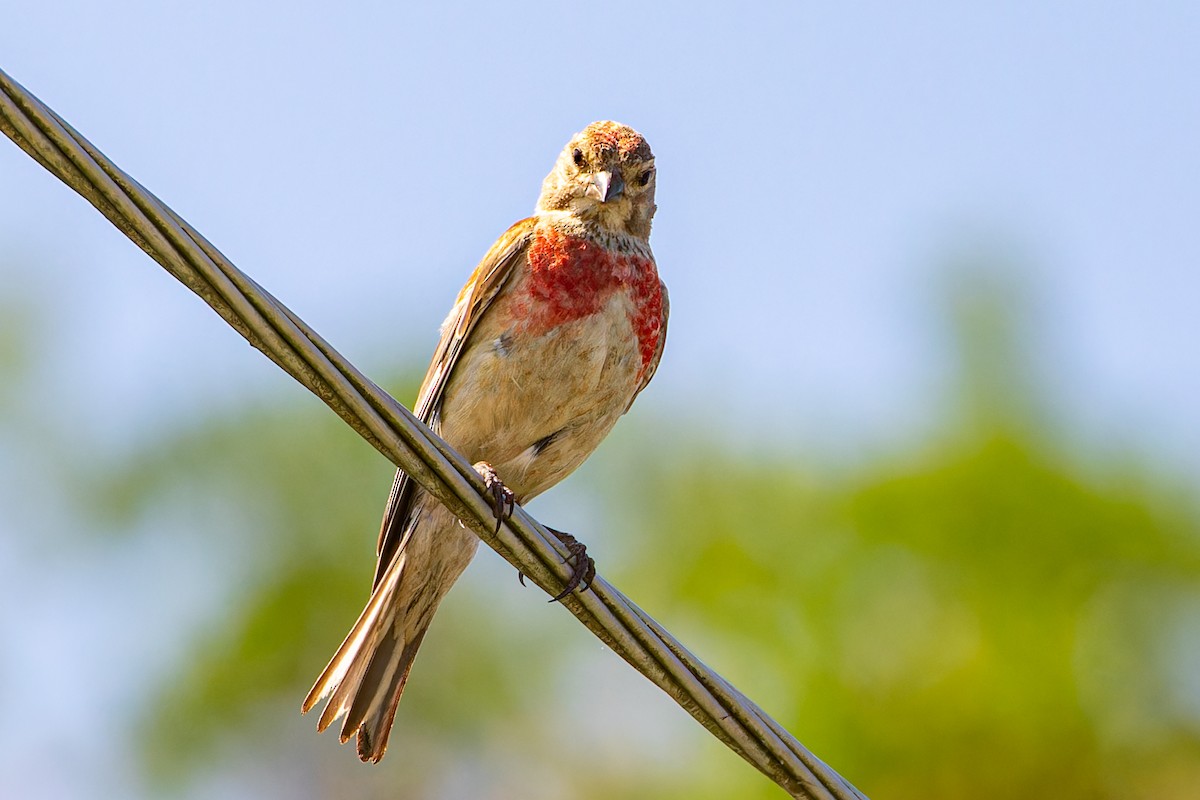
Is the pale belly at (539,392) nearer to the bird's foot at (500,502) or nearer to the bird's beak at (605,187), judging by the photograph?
the bird's beak at (605,187)

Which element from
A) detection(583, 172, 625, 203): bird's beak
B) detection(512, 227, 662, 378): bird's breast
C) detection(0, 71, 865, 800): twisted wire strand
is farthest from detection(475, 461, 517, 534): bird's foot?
detection(583, 172, 625, 203): bird's beak

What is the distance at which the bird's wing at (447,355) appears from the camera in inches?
222

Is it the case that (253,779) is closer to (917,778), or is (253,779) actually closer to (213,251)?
(917,778)

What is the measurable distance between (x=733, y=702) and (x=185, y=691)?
41.7 ft

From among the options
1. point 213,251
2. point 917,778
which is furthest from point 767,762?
point 917,778

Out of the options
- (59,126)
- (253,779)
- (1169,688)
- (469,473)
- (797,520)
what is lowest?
(59,126)

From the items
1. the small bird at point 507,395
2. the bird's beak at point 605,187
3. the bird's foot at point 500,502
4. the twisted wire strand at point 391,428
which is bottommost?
the twisted wire strand at point 391,428

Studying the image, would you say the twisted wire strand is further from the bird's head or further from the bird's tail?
the bird's head

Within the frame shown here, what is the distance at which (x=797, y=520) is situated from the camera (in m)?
15.3

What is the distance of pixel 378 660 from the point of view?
5625mm

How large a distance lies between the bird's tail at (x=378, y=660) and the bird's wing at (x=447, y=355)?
10 cm

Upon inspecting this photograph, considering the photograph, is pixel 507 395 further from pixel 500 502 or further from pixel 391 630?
pixel 500 502

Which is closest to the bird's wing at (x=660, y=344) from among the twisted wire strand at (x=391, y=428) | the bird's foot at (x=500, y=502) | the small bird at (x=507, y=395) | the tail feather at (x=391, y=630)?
the small bird at (x=507, y=395)

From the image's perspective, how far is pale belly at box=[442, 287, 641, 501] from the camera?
547cm
